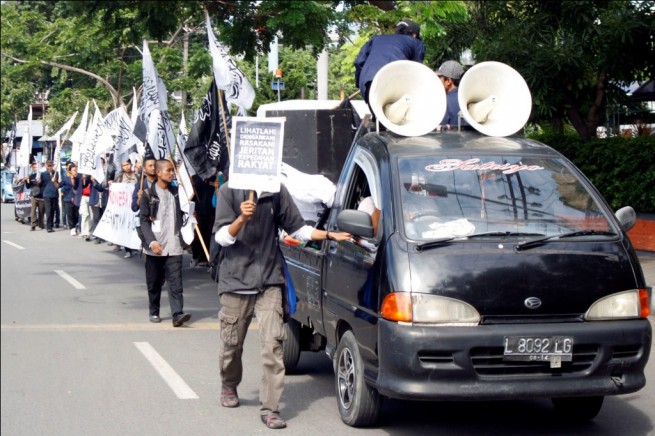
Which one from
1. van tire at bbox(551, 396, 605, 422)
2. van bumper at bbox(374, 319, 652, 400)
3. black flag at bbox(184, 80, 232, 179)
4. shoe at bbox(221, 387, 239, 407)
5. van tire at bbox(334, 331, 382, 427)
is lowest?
shoe at bbox(221, 387, 239, 407)

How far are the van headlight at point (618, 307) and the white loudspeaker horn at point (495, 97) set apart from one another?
162 centimetres

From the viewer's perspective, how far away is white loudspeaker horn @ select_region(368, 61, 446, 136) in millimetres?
7113

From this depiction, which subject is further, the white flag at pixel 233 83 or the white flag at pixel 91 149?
the white flag at pixel 91 149

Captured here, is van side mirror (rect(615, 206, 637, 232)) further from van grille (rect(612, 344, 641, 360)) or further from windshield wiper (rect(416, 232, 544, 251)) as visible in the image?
van grille (rect(612, 344, 641, 360))

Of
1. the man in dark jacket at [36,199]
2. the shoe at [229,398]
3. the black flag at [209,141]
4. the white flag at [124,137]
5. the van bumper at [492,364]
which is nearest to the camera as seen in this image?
the van bumper at [492,364]

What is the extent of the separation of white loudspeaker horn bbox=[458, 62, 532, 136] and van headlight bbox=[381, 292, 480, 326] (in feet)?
5.95

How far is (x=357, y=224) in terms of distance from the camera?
6.26 meters

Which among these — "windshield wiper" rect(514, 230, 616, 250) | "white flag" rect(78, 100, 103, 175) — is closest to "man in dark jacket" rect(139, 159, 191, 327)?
"windshield wiper" rect(514, 230, 616, 250)

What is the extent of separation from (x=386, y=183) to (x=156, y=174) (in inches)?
229

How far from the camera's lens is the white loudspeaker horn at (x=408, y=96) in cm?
711

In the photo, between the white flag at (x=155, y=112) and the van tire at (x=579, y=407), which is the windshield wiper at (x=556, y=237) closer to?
the van tire at (x=579, y=407)

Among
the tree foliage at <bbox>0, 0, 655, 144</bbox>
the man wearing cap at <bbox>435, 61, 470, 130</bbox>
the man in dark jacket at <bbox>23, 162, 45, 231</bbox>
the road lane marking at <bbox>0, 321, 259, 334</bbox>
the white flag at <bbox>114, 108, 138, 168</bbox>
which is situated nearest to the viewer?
the man wearing cap at <bbox>435, 61, 470, 130</bbox>

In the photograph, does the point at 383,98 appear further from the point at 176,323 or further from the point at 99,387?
the point at 176,323

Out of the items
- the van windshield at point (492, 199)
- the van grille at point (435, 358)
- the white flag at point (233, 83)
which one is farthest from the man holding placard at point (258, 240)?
the white flag at point (233, 83)
